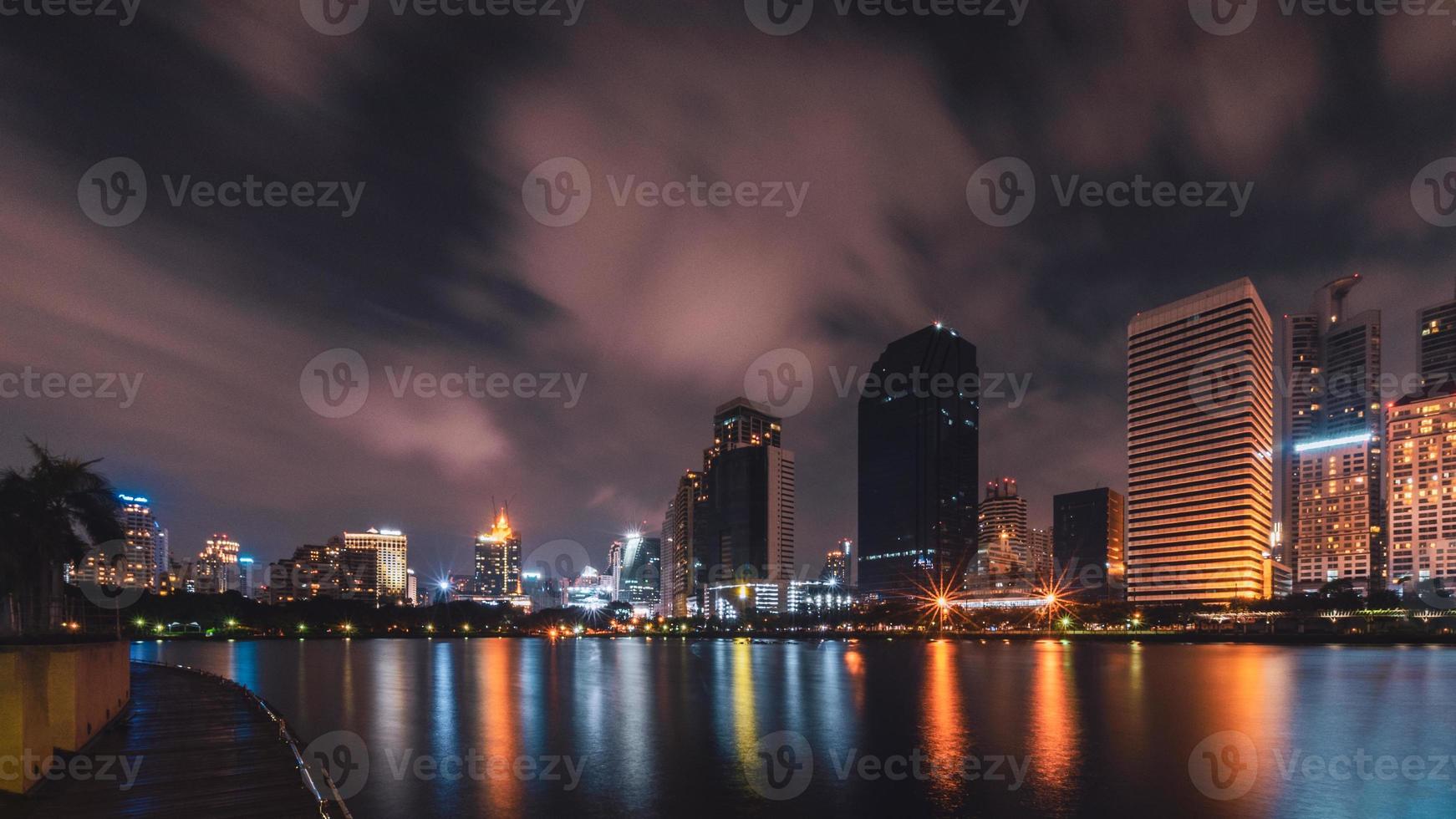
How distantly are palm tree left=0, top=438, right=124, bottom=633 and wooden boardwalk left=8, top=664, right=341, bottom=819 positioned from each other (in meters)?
6.39

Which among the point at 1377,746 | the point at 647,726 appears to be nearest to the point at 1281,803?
the point at 1377,746

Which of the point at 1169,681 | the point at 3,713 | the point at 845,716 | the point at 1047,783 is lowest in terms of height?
the point at 1169,681

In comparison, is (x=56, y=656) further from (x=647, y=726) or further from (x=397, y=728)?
(x=647, y=726)

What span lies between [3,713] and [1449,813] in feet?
164

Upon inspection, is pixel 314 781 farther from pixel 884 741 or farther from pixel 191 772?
pixel 884 741

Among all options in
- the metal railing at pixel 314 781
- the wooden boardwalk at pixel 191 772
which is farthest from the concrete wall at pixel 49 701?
the metal railing at pixel 314 781

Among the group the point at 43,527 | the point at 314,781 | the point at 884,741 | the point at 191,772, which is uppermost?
the point at 43,527

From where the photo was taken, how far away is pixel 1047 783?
3653 cm

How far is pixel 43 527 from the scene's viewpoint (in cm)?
3403

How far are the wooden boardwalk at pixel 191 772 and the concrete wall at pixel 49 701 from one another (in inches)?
31.6

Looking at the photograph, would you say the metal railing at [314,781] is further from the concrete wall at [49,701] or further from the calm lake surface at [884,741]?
the concrete wall at [49,701]

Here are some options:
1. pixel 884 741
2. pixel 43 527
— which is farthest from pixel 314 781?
pixel 884 741

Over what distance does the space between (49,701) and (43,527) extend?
Result: 1132cm

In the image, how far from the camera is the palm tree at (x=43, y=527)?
3288 centimetres
